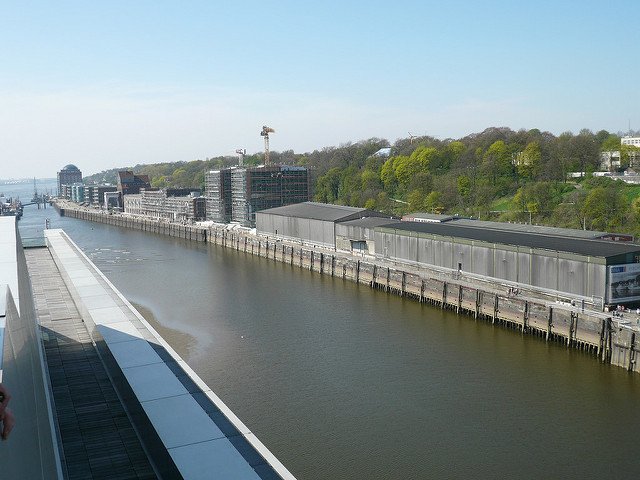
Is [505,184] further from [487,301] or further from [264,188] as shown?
[487,301]

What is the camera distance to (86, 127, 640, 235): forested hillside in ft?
142

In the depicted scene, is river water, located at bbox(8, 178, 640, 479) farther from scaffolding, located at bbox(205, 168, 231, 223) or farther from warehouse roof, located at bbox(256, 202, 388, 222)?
scaffolding, located at bbox(205, 168, 231, 223)

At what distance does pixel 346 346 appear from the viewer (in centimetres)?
2292

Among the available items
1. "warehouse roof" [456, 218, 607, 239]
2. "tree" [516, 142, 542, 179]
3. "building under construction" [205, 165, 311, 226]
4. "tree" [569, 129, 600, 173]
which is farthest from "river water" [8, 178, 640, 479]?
"tree" [569, 129, 600, 173]

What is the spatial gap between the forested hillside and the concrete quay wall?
1570cm

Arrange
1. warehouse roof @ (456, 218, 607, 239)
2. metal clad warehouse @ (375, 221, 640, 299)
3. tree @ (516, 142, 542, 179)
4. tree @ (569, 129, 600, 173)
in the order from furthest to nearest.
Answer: tree @ (516, 142, 542, 179) → tree @ (569, 129, 600, 173) → warehouse roof @ (456, 218, 607, 239) → metal clad warehouse @ (375, 221, 640, 299)

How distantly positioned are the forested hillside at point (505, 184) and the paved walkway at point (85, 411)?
33.9m

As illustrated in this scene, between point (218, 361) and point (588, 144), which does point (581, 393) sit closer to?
point (218, 361)

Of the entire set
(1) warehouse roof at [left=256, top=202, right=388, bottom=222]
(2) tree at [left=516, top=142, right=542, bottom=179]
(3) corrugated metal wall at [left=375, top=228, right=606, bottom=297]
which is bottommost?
(3) corrugated metal wall at [left=375, top=228, right=606, bottom=297]

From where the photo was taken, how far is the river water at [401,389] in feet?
46.3

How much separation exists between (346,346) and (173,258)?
104 feet

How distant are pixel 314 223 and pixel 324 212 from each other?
197cm

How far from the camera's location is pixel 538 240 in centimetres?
2775

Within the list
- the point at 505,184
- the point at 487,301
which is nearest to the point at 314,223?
the point at 487,301
